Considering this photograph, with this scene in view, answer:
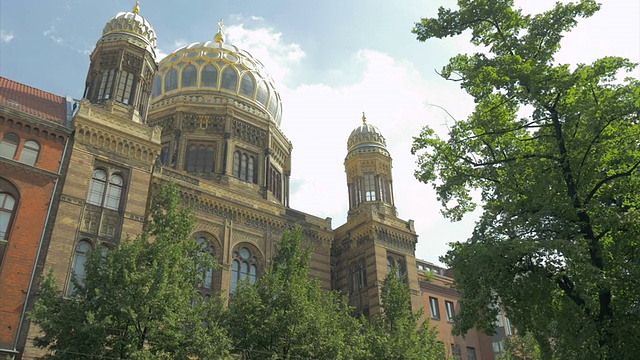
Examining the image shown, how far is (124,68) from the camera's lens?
90.1 ft

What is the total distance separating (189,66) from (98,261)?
26325 mm

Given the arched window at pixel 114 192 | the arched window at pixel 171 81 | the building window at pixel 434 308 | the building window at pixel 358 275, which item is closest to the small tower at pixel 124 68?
the arched window at pixel 114 192

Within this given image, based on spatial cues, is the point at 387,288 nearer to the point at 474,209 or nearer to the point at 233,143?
the point at 474,209

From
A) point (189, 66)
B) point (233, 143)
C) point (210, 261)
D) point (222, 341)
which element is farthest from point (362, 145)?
point (222, 341)

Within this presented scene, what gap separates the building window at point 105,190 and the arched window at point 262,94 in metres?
18.6

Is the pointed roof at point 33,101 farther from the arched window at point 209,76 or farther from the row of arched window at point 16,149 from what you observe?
the arched window at point 209,76

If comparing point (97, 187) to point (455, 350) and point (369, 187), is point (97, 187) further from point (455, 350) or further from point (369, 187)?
point (455, 350)

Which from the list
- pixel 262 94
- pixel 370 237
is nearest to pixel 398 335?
pixel 370 237

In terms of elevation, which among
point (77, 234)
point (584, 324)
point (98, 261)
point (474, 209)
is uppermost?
point (77, 234)

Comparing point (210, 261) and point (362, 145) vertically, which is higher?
point (362, 145)

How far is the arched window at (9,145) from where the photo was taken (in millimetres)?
20219

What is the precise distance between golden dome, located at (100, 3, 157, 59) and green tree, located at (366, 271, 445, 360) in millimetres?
18840

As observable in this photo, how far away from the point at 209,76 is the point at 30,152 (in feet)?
63.3

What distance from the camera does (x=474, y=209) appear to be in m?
15.9
